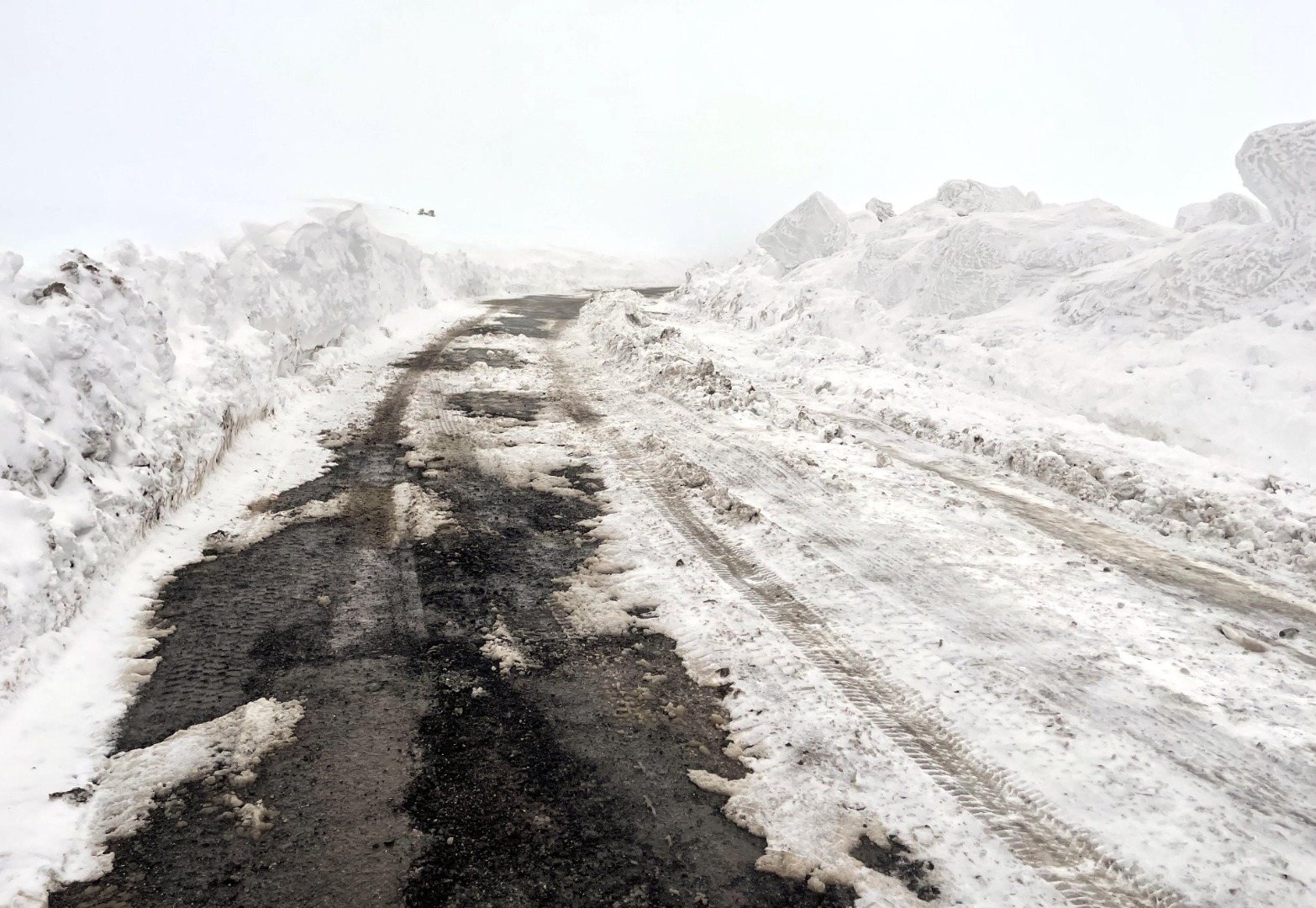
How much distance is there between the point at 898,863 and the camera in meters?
2.62

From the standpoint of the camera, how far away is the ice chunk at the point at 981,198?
19094mm

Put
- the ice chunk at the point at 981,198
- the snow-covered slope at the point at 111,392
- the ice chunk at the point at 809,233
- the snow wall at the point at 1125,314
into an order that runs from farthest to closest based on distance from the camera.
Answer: the ice chunk at the point at 809,233 < the ice chunk at the point at 981,198 < the snow wall at the point at 1125,314 < the snow-covered slope at the point at 111,392

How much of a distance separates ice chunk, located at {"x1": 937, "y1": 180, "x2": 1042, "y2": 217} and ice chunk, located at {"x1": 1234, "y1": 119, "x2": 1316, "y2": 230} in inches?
380

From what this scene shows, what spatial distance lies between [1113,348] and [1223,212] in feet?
17.1

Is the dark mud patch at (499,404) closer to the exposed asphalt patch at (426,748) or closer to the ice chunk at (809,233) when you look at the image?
Result: the exposed asphalt patch at (426,748)

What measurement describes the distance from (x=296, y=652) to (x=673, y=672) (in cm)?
198

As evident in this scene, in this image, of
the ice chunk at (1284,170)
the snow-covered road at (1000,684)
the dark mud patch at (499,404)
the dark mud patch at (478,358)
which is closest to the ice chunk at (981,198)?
the ice chunk at (1284,170)

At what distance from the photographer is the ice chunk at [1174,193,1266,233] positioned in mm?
11500

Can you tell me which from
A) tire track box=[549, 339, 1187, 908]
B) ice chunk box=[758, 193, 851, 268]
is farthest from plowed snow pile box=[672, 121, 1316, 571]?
ice chunk box=[758, 193, 851, 268]

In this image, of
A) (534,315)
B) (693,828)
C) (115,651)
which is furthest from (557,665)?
(534,315)

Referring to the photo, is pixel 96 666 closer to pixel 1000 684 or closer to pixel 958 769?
pixel 958 769

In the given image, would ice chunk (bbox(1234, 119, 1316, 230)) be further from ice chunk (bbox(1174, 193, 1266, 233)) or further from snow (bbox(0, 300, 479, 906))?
snow (bbox(0, 300, 479, 906))

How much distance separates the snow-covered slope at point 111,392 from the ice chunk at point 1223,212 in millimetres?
13797

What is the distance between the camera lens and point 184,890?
2402 millimetres
